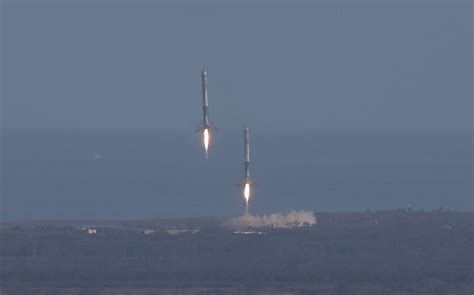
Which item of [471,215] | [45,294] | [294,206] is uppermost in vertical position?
[294,206]

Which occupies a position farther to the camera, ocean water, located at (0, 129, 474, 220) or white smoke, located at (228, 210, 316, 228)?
ocean water, located at (0, 129, 474, 220)

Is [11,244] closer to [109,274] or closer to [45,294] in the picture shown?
[109,274]

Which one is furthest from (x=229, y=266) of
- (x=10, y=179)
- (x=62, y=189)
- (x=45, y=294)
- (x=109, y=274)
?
(x=10, y=179)

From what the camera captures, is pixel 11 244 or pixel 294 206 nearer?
pixel 11 244

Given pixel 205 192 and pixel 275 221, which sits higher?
pixel 205 192

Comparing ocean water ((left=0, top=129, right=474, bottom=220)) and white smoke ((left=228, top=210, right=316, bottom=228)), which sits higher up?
ocean water ((left=0, top=129, right=474, bottom=220))

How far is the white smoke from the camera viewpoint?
76125 millimetres

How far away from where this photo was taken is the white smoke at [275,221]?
7612 cm

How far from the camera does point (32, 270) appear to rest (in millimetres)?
61719

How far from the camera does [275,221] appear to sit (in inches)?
3012

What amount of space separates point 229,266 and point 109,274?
14.1 ft

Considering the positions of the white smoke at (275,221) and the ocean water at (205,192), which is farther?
the ocean water at (205,192)

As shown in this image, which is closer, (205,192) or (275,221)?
(275,221)

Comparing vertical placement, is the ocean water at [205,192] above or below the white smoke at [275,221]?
above
